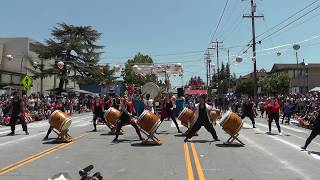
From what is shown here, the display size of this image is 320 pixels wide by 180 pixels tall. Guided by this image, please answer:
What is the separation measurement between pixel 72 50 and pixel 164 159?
5703 centimetres

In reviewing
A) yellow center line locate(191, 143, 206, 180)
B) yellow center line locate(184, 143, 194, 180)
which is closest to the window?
yellow center line locate(184, 143, 194, 180)

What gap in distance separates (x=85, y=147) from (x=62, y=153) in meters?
1.68

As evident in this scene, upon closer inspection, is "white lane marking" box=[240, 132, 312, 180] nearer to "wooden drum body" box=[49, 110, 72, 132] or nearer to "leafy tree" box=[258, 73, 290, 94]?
"wooden drum body" box=[49, 110, 72, 132]

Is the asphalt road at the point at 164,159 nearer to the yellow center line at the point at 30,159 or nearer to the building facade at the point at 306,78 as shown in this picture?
the yellow center line at the point at 30,159

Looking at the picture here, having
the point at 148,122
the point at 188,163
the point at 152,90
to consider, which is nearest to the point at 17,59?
the point at 152,90

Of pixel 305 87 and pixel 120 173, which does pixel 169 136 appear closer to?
pixel 120 173

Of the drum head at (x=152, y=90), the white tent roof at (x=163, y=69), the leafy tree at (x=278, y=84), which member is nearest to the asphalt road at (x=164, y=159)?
the drum head at (x=152, y=90)

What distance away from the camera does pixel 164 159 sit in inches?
532

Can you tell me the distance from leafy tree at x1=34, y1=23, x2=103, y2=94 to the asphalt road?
161 feet

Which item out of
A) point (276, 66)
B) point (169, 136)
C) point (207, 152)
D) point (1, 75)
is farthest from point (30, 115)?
point (276, 66)

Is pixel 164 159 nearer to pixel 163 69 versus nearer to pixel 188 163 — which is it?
pixel 188 163

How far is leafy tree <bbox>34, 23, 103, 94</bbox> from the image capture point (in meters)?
67.8

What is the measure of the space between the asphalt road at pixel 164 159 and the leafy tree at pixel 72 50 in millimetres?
49112

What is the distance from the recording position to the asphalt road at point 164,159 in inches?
439
